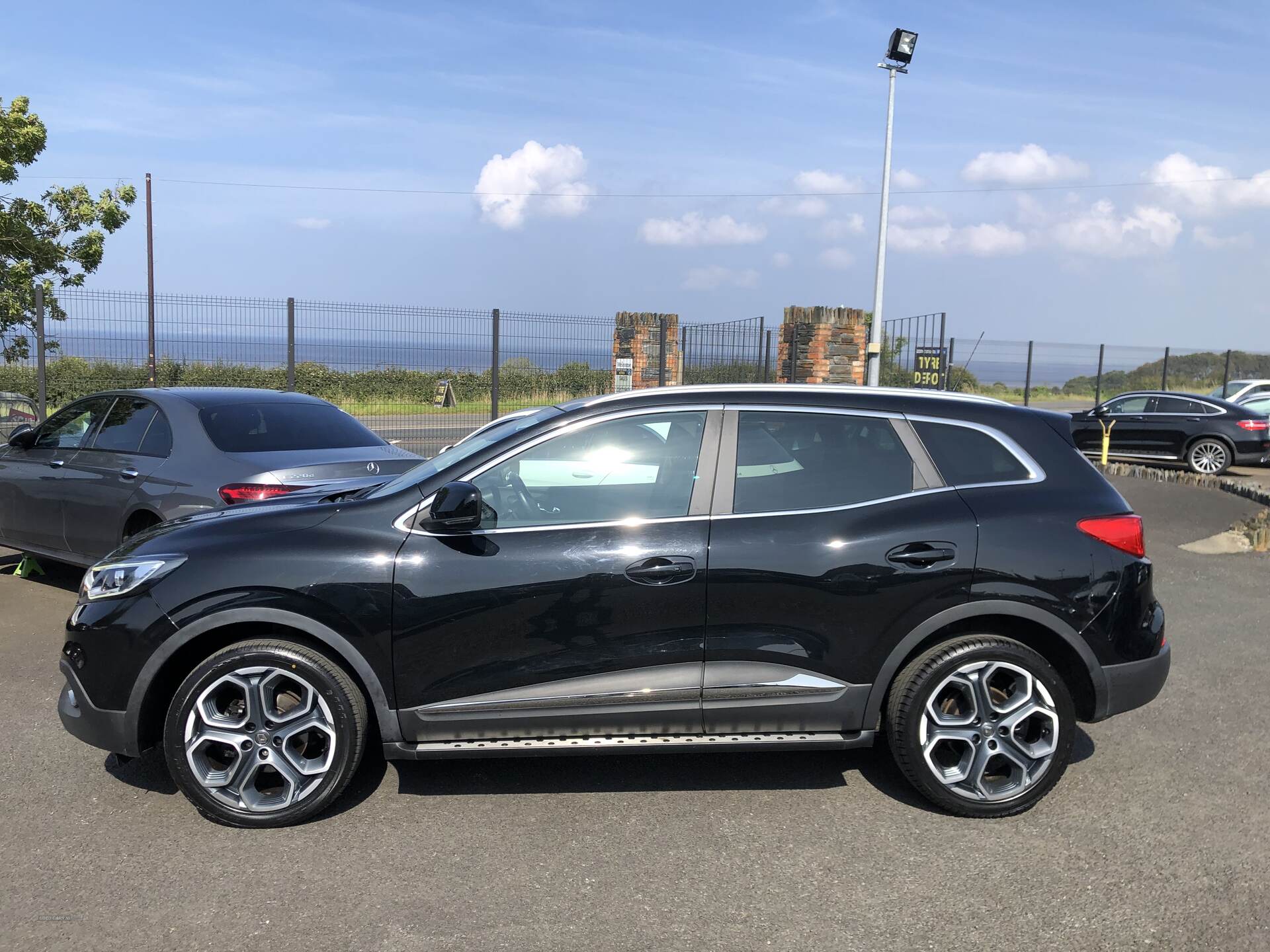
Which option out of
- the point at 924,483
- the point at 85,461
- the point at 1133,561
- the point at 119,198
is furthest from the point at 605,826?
the point at 119,198

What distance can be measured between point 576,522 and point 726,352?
12875mm

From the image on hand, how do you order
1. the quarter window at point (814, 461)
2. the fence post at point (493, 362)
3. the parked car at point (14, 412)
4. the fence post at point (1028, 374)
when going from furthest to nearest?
the fence post at point (1028, 374), the fence post at point (493, 362), the parked car at point (14, 412), the quarter window at point (814, 461)

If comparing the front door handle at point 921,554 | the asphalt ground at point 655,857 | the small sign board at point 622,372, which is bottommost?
the asphalt ground at point 655,857

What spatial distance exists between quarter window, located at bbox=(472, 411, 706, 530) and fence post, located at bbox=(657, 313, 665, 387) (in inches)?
458

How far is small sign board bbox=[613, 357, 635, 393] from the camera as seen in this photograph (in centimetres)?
1559

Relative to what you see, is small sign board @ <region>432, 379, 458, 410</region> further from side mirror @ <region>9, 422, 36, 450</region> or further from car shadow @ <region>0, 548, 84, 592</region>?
side mirror @ <region>9, 422, 36, 450</region>

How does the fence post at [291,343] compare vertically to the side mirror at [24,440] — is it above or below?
above

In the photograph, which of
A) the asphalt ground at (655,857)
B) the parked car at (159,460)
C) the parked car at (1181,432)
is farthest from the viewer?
the parked car at (1181,432)

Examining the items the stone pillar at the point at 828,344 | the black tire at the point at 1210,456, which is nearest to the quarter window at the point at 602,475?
the stone pillar at the point at 828,344

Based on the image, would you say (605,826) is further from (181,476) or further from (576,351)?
(576,351)

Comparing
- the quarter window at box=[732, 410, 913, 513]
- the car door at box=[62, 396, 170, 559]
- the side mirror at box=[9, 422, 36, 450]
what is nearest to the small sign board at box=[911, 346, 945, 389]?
the car door at box=[62, 396, 170, 559]

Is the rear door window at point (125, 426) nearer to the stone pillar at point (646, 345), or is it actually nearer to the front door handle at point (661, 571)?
the front door handle at point (661, 571)

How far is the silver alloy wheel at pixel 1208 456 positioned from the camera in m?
17.0

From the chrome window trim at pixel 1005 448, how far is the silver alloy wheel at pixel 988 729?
0.72 metres
